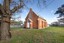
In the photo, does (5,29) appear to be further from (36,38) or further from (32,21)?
(32,21)

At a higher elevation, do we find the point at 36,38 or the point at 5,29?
the point at 5,29

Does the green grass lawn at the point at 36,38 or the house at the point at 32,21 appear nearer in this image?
the green grass lawn at the point at 36,38

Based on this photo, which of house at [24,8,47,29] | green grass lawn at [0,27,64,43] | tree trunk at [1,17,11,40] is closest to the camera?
green grass lawn at [0,27,64,43]

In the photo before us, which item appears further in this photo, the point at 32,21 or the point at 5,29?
the point at 32,21

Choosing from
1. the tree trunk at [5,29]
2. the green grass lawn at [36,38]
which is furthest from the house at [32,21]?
the tree trunk at [5,29]

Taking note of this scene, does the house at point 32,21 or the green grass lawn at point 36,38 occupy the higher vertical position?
the house at point 32,21

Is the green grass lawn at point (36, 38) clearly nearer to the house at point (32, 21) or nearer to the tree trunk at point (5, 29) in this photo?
the tree trunk at point (5, 29)

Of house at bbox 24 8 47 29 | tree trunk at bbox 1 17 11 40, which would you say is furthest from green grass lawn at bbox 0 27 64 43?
house at bbox 24 8 47 29

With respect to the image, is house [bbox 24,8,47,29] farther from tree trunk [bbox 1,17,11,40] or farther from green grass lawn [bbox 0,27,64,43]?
tree trunk [bbox 1,17,11,40]

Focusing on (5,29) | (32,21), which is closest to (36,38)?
(5,29)

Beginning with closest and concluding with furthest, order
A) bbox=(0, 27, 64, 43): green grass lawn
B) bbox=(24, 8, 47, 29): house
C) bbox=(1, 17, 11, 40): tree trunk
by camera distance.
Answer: bbox=(0, 27, 64, 43): green grass lawn
bbox=(1, 17, 11, 40): tree trunk
bbox=(24, 8, 47, 29): house

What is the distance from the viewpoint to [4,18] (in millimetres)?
8625

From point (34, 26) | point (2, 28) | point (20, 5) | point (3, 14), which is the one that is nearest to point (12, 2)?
point (20, 5)

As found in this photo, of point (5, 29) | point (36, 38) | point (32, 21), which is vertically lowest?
point (36, 38)
